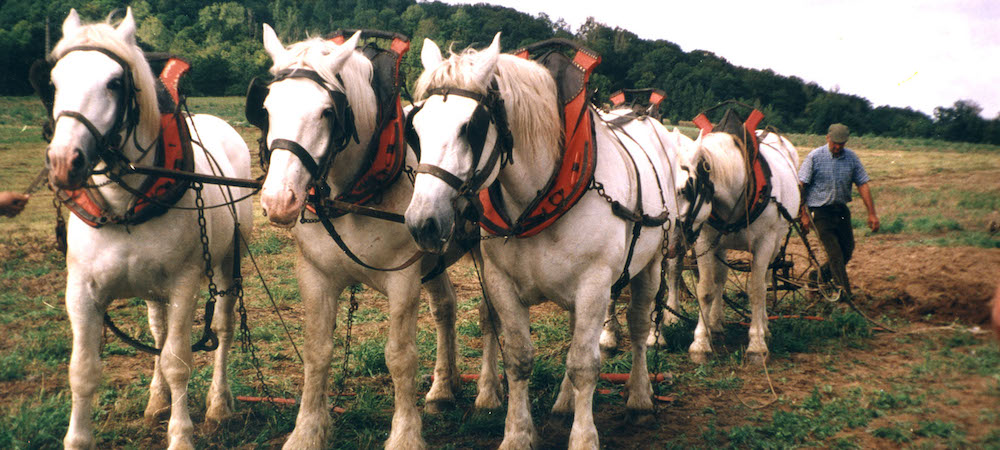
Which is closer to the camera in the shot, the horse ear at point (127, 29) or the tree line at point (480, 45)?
the horse ear at point (127, 29)

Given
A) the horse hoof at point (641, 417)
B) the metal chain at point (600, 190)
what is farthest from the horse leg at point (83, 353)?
the horse hoof at point (641, 417)

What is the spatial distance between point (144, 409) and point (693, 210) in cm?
419

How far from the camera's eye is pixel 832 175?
6.84 meters

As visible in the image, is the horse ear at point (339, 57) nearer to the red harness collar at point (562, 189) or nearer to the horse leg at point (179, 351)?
the red harness collar at point (562, 189)

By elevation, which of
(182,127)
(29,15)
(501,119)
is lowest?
(29,15)

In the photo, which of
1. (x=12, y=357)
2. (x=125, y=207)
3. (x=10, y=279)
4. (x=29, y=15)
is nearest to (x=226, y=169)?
(x=125, y=207)

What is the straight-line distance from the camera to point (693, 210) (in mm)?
5039

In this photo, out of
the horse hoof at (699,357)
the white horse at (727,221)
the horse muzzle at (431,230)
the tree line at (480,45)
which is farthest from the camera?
the tree line at (480,45)

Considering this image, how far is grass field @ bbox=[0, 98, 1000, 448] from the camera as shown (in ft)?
11.9

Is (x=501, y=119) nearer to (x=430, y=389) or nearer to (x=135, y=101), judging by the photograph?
(x=135, y=101)

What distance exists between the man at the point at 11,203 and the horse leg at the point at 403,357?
1797 millimetres

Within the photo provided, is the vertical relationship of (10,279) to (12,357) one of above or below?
below

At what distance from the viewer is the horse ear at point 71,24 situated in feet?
9.56

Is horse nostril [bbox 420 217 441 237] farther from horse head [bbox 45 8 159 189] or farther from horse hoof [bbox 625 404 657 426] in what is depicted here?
horse hoof [bbox 625 404 657 426]
